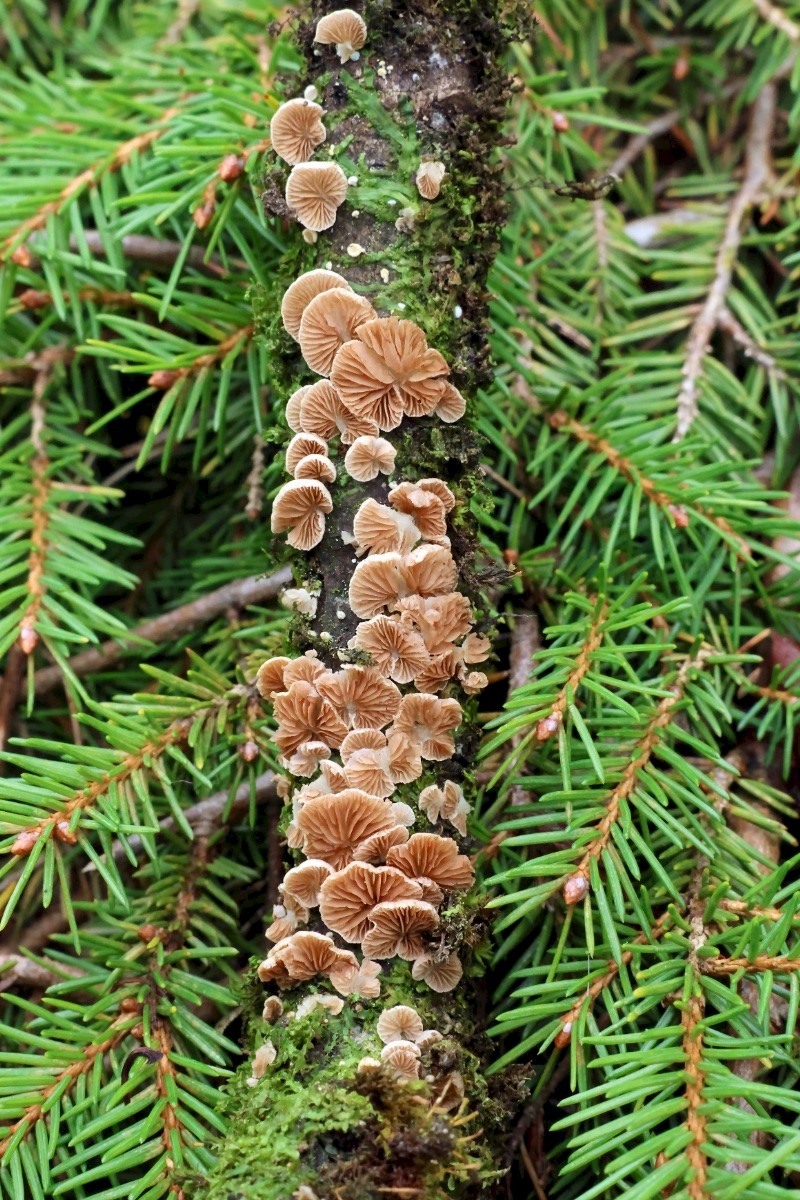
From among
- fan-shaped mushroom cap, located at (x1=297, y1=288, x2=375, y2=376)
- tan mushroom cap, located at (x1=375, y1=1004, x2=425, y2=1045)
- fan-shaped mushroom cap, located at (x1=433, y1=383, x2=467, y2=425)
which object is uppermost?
fan-shaped mushroom cap, located at (x1=297, y1=288, x2=375, y2=376)

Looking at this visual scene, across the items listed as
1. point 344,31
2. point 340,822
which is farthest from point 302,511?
point 344,31

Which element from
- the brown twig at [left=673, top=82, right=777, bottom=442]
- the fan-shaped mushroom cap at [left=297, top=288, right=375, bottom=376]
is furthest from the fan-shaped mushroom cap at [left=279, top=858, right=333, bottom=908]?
the brown twig at [left=673, top=82, right=777, bottom=442]

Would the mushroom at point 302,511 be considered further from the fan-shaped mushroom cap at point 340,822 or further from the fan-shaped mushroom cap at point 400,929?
the fan-shaped mushroom cap at point 400,929

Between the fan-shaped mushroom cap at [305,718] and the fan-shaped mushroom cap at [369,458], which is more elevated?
the fan-shaped mushroom cap at [369,458]

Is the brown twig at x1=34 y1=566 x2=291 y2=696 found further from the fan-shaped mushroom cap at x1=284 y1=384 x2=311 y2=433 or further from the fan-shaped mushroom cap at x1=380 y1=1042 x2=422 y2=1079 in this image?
the fan-shaped mushroom cap at x1=380 y1=1042 x2=422 y2=1079

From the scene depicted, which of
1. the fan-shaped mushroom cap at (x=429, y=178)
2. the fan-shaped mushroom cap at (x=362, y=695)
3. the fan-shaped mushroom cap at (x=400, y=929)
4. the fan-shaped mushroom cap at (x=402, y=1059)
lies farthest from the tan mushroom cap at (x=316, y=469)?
the fan-shaped mushroom cap at (x=402, y=1059)
